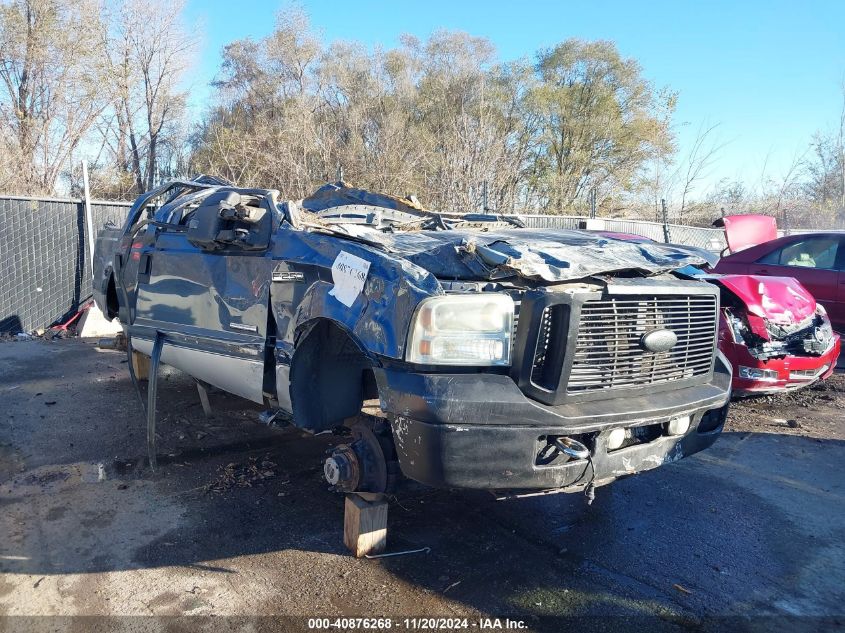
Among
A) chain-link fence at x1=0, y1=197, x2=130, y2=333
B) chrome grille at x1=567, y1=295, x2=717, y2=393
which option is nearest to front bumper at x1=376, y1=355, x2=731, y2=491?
Result: chrome grille at x1=567, y1=295, x2=717, y2=393

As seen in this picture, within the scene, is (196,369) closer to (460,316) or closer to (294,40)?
(460,316)

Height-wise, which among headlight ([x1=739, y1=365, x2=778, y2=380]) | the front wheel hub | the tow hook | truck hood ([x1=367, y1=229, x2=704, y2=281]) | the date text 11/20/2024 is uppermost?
truck hood ([x1=367, y1=229, x2=704, y2=281])

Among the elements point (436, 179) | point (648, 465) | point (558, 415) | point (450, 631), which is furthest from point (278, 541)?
point (436, 179)

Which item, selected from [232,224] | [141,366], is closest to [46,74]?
[141,366]

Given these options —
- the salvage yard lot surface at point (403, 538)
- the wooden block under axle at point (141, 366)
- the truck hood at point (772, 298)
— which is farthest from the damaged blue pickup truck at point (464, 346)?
the wooden block under axle at point (141, 366)

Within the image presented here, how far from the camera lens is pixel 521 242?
125 inches

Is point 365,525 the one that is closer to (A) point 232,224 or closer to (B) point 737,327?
(A) point 232,224

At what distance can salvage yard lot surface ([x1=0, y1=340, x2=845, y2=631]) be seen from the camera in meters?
2.79

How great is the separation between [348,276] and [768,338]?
12.9 feet

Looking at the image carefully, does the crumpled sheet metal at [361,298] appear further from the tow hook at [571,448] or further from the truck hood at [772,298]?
the truck hood at [772,298]

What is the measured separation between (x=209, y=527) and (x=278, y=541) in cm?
43

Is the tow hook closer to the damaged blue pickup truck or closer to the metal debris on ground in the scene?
Answer: the damaged blue pickup truck

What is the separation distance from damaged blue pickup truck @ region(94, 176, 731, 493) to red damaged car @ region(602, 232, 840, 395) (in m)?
2.01

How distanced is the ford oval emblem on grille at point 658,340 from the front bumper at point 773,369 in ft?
8.63
